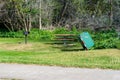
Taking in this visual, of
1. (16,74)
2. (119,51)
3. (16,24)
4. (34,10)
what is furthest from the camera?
(16,24)

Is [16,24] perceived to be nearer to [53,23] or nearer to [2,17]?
[2,17]

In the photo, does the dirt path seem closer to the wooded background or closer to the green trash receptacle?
the green trash receptacle

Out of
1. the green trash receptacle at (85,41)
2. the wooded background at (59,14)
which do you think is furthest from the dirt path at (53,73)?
the wooded background at (59,14)

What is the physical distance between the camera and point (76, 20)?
124 ft

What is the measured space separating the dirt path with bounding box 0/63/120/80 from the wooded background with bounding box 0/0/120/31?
77.6ft

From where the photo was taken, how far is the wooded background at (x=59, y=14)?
1394 inches

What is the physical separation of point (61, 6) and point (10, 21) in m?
6.01

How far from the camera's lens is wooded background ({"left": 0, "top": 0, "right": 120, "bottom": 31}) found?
35406 mm

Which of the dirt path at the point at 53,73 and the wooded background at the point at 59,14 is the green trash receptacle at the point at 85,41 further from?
the wooded background at the point at 59,14

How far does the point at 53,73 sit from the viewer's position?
33.8ft

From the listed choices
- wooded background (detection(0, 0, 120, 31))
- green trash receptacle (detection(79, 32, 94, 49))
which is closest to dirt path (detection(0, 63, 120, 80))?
green trash receptacle (detection(79, 32, 94, 49))

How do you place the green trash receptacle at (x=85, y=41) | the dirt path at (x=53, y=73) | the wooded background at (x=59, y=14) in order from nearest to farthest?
the dirt path at (x=53, y=73) → the green trash receptacle at (x=85, y=41) → the wooded background at (x=59, y=14)

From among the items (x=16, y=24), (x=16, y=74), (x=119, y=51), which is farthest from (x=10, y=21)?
(x=16, y=74)

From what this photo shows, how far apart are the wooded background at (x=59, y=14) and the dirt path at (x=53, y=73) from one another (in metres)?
23.7
